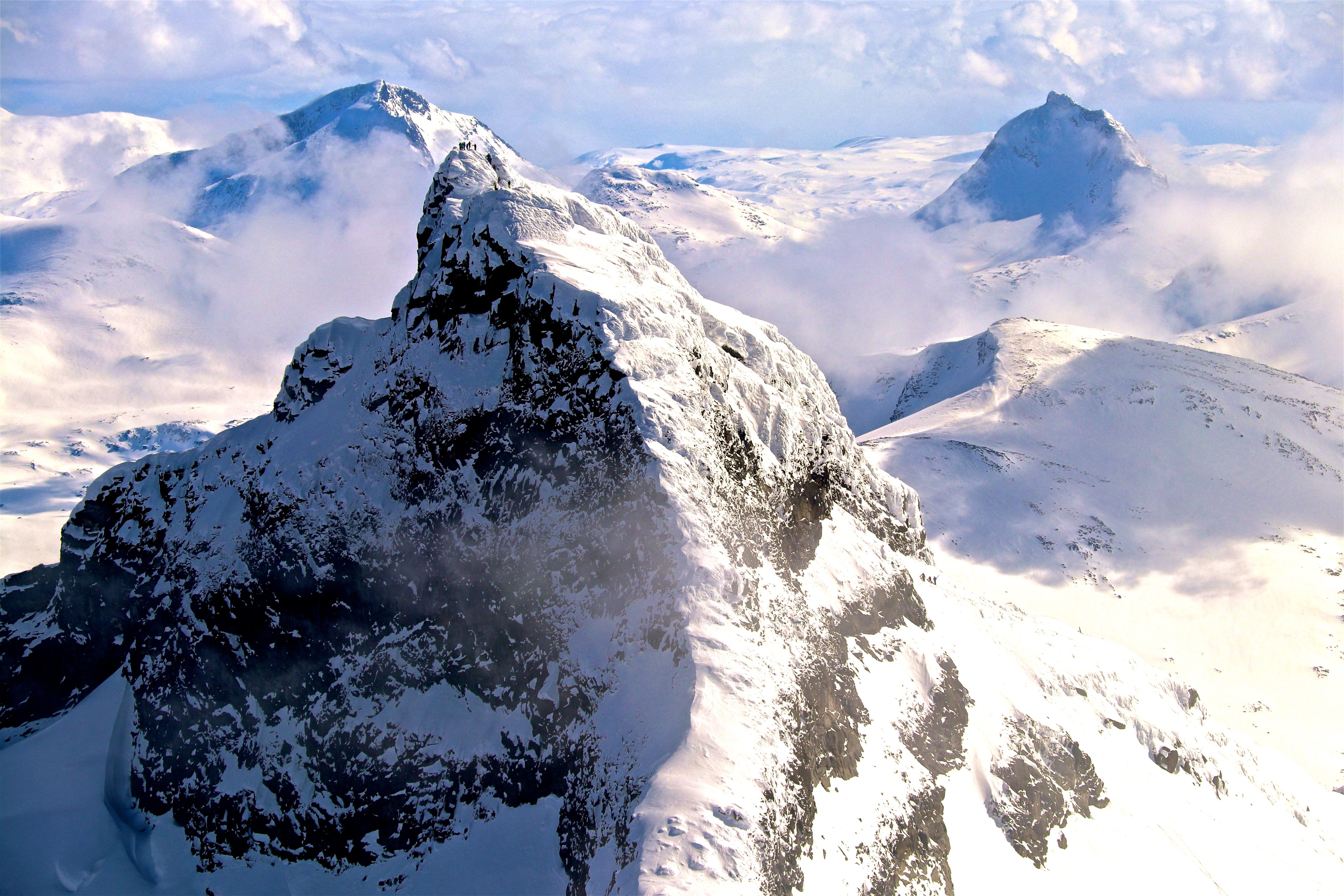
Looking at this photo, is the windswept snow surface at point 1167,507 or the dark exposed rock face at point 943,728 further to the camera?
the windswept snow surface at point 1167,507

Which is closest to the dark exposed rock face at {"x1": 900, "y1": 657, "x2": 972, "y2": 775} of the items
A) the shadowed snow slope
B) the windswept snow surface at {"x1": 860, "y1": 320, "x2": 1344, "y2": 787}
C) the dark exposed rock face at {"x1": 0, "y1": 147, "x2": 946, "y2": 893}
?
the shadowed snow slope

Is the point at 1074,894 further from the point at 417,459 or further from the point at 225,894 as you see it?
the point at 225,894

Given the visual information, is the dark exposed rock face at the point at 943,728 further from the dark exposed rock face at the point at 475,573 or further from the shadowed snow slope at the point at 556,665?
the dark exposed rock face at the point at 475,573

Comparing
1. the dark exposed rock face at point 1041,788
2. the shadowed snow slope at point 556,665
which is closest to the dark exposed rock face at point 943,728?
the shadowed snow slope at point 556,665

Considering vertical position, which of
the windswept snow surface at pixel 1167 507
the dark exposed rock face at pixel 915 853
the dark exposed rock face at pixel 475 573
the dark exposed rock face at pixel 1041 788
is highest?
the dark exposed rock face at pixel 475 573

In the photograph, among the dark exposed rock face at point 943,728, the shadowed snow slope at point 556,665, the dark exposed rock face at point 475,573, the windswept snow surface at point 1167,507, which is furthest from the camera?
the windswept snow surface at point 1167,507

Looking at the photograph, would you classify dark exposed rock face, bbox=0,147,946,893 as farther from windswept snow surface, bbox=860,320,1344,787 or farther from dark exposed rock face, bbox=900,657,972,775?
windswept snow surface, bbox=860,320,1344,787
